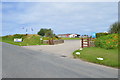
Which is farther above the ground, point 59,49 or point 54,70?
point 59,49

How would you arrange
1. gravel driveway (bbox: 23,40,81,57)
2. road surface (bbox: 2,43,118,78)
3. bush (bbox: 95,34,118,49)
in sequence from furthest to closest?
bush (bbox: 95,34,118,49)
gravel driveway (bbox: 23,40,81,57)
road surface (bbox: 2,43,118,78)

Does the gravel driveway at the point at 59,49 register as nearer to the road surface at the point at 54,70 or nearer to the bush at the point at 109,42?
the bush at the point at 109,42

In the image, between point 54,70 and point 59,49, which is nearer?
point 54,70

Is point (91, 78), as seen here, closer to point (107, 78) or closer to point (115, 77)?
point (107, 78)

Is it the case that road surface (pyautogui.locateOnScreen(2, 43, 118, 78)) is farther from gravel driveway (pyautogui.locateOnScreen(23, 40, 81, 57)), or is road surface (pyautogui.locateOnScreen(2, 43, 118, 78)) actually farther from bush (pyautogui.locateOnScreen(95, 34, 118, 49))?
bush (pyautogui.locateOnScreen(95, 34, 118, 49))

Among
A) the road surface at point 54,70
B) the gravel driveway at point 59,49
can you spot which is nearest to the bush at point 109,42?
the gravel driveway at point 59,49

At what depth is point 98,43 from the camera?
15977 mm

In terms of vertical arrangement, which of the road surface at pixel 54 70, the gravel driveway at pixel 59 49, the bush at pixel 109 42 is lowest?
the road surface at pixel 54 70

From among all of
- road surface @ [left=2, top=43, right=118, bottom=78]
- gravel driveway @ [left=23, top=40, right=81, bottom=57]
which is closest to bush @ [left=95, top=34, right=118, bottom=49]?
gravel driveway @ [left=23, top=40, right=81, bottom=57]

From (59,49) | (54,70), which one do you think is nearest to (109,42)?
(59,49)

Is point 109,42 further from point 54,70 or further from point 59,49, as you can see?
point 54,70

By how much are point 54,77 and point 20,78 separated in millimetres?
1532

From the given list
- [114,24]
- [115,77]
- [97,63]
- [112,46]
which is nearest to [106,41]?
[112,46]

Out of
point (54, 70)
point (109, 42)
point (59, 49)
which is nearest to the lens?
point (54, 70)
